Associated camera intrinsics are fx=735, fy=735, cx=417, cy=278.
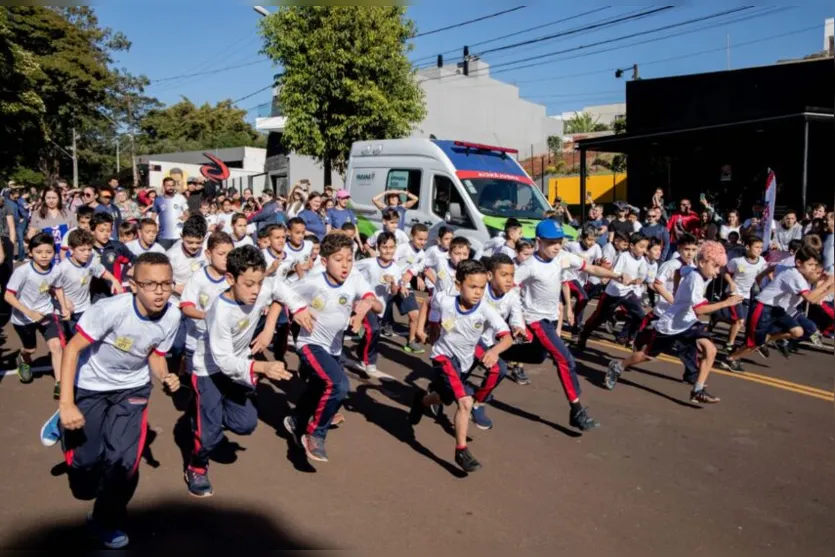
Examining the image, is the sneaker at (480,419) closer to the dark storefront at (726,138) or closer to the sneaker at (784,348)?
the sneaker at (784,348)

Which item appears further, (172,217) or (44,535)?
(172,217)

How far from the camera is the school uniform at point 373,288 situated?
25.8 ft

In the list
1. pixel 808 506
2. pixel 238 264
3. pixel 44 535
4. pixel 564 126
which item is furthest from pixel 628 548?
pixel 564 126

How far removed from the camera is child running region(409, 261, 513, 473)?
17.5 ft

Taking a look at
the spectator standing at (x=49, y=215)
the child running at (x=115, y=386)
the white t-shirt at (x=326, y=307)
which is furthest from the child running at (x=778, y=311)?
the spectator standing at (x=49, y=215)

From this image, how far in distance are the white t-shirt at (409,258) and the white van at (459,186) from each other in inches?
133

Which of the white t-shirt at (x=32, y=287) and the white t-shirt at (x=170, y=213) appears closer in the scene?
the white t-shirt at (x=32, y=287)

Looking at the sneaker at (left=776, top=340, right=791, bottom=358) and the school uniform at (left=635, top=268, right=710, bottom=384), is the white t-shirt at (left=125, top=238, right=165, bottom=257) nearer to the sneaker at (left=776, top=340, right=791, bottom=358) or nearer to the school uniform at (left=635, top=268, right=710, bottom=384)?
the school uniform at (left=635, top=268, right=710, bottom=384)

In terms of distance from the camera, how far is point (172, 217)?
36.6ft

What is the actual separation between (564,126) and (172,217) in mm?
42011

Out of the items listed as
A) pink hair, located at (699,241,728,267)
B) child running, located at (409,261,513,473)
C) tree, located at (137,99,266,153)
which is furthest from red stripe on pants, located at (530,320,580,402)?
tree, located at (137,99,266,153)

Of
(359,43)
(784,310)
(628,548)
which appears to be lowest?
(628,548)

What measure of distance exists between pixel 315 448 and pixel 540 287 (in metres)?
2.56

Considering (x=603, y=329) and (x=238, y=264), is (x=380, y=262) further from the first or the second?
(x=603, y=329)
